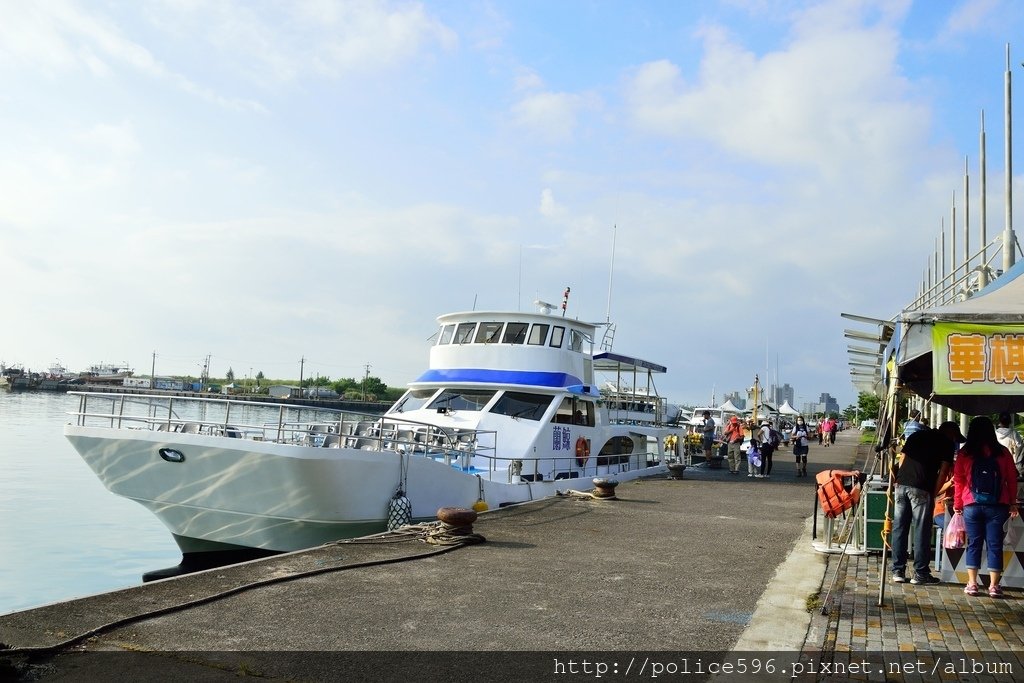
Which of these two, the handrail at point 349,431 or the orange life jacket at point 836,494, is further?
the handrail at point 349,431

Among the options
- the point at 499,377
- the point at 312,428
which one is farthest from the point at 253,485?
the point at 499,377

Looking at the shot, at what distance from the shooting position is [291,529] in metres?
11.6

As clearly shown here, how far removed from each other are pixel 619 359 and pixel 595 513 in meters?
9.97

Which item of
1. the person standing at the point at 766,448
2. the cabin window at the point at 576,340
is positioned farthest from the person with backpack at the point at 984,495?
the person standing at the point at 766,448

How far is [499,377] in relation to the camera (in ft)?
58.3

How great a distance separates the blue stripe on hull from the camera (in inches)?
698

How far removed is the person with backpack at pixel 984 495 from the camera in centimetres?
705

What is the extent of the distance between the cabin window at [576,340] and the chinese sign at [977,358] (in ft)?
44.1

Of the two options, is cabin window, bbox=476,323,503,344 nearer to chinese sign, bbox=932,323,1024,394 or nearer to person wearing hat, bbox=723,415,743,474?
person wearing hat, bbox=723,415,743,474

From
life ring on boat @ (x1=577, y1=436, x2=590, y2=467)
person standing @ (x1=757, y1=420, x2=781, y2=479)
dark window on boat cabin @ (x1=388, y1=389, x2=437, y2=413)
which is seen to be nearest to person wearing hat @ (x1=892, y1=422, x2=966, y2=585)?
life ring on boat @ (x1=577, y1=436, x2=590, y2=467)

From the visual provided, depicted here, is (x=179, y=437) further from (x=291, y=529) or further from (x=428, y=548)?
(x=428, y=548)

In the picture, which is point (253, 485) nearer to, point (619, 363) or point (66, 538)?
point (66, 538)

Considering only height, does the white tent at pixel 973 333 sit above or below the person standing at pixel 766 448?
above

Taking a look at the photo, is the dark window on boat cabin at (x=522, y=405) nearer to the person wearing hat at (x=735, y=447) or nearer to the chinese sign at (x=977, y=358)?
the person wearing hat at (x=735, y=447)
